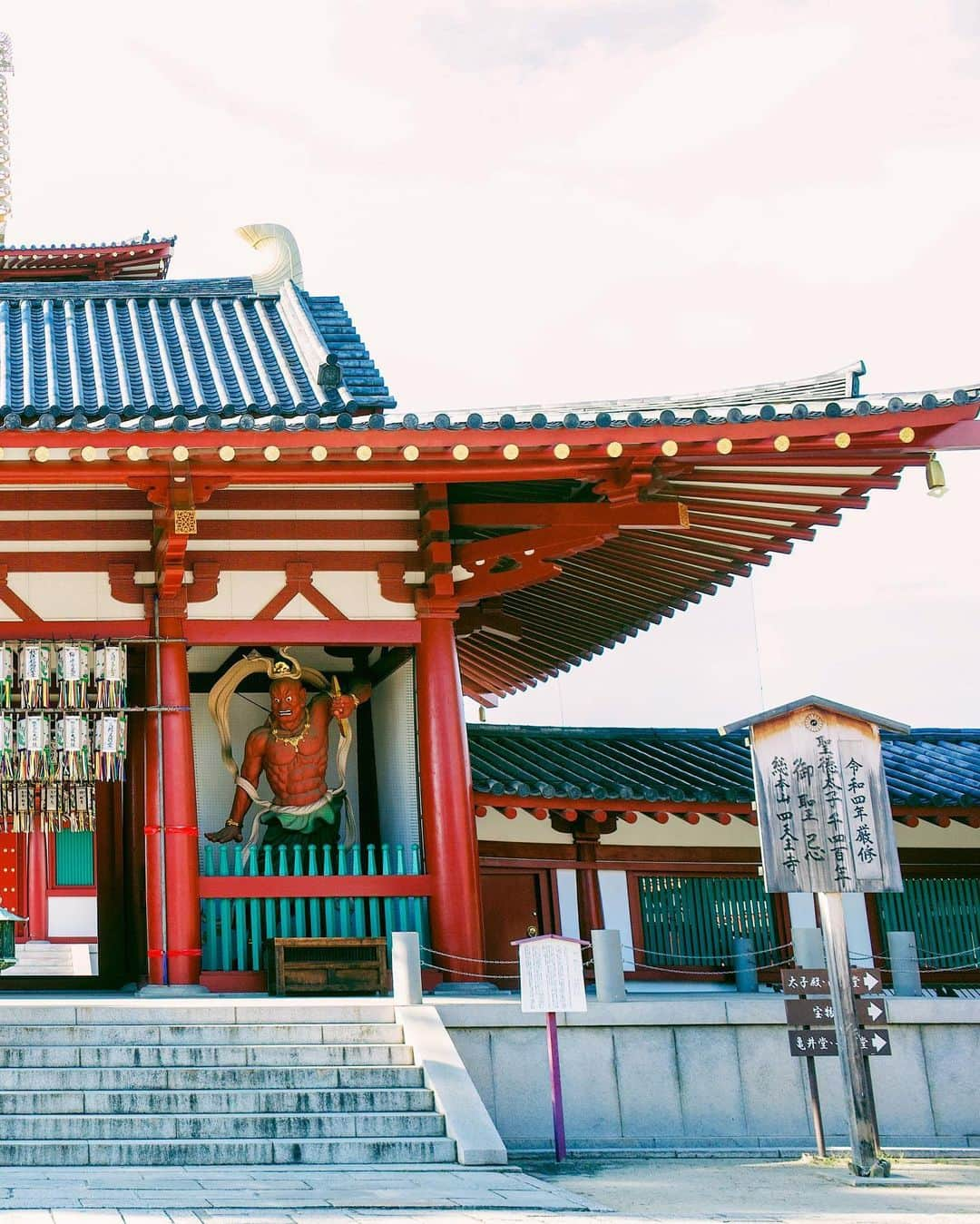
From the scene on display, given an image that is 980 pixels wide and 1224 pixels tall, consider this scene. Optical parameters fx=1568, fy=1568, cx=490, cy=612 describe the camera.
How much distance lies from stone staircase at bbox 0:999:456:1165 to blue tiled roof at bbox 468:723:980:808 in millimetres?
4025

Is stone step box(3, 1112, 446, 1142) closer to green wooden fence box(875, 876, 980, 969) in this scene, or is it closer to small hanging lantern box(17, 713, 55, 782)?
small hanging lantern box(17, 713, 55, 782)

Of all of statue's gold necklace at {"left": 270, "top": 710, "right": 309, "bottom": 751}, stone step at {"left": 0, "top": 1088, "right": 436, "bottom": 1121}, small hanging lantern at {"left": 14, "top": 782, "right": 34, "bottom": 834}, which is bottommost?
stone step at {"left": 0, "top": 1088, "right": 436, "bottom": 1121}

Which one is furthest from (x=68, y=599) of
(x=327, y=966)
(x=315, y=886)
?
(x=327, y=966)

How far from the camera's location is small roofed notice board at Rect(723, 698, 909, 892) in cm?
908

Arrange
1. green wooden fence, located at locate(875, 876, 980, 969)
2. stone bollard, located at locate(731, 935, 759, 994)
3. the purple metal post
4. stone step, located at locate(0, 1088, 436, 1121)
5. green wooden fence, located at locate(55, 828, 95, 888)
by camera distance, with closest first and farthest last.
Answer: stone step, located at locate(0, 1088, 436, 1121), the purple metal post, stone bollard, located at locate(731, 935, 759, 994), green wooden fence, located at locate(875, 876, 980, 969), green wooden fence, located at locate(55, 828, 95, 888)

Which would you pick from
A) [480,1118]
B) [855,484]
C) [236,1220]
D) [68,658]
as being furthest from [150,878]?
[855,484]

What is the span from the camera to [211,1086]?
888 centimetres

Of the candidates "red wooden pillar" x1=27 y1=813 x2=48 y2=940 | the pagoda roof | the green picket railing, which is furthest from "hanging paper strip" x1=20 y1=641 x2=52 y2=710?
the pagoda roof

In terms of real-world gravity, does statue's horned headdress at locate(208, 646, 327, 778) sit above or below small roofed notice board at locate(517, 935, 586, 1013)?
above

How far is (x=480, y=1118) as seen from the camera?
848 centimetres

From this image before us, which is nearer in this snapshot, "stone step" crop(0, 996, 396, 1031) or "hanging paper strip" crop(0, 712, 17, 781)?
"stone step" crop(0, 996, 396, 1031)

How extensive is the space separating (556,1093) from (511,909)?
4687mm

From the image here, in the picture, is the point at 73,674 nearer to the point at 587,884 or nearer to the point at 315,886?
the point at 315,886

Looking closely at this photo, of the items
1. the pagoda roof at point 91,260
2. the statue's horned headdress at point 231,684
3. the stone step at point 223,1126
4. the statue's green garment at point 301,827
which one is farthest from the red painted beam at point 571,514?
the pagoda roof at point 91,260
